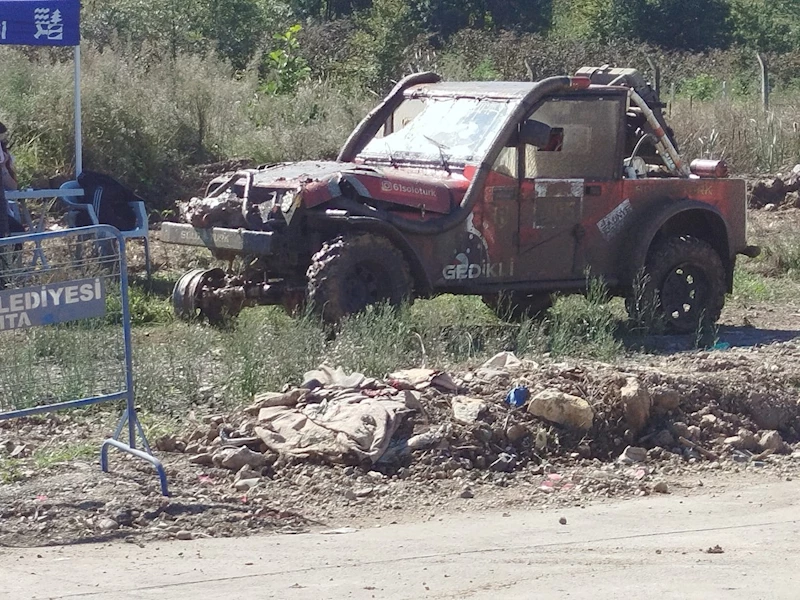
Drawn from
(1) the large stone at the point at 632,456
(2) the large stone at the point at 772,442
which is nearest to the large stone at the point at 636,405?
(1) the large stone at the point at 632,456

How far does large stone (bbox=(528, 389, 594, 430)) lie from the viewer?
7.56 meters

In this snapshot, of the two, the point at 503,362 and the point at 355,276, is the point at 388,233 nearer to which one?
the point at 355,276

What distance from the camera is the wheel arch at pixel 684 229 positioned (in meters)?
11.1

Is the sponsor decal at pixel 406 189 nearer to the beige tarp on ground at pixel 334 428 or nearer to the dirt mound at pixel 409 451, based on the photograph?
the dirt mound at pixel 409 451

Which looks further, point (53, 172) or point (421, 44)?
point (421, 44)

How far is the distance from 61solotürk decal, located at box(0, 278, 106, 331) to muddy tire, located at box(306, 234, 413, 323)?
10.8ft

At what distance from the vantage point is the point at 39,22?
12477 millimetres

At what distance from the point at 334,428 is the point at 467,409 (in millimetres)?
754

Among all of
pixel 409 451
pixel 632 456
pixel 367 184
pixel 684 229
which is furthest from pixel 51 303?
pixel 684 229

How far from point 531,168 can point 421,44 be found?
54.5 feet

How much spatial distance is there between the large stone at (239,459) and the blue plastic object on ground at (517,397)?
1409mm

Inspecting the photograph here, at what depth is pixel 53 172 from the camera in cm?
1672

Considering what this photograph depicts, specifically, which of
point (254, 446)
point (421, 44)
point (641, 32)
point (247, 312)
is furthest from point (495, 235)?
point (641, 32)

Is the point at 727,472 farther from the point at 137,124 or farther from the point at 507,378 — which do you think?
the point at 137,124
